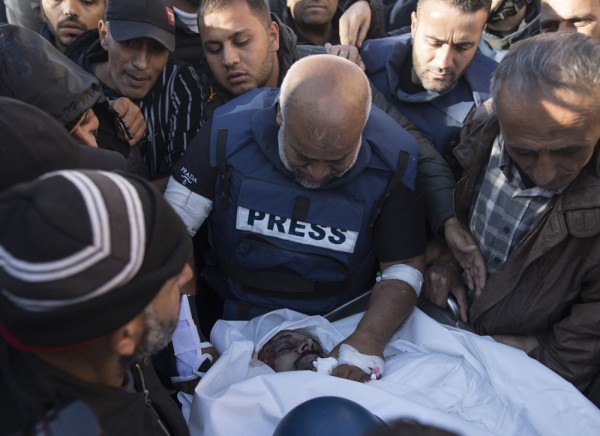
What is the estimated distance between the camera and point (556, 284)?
2.06 metres

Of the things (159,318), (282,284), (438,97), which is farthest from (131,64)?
(159,318)

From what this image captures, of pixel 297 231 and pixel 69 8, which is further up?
pixel 69 8

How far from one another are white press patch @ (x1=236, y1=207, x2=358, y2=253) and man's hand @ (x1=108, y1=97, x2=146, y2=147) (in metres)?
0.64

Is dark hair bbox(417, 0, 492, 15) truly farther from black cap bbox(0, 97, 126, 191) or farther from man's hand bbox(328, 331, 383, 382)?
black cap bbox(0, 97, 126, 191)

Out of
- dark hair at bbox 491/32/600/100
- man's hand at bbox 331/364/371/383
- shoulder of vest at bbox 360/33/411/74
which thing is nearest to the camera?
dark hair at bbox 491/32/600/100

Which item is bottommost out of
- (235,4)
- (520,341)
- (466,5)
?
(520,341)

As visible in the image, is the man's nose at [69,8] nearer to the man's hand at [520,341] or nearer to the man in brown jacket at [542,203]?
the man in brown jacket at [542,203]

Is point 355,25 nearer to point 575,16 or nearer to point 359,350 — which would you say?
point 575,16

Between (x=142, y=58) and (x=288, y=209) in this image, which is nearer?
(x=288, y=209)

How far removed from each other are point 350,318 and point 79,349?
144cm

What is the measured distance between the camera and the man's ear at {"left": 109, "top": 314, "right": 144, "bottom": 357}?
3.84 feet

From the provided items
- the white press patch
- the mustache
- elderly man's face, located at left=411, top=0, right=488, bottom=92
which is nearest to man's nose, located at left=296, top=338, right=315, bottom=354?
the white press patch

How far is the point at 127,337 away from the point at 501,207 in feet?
4.94

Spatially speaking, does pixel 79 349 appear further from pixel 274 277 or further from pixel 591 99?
pixel 591 99
